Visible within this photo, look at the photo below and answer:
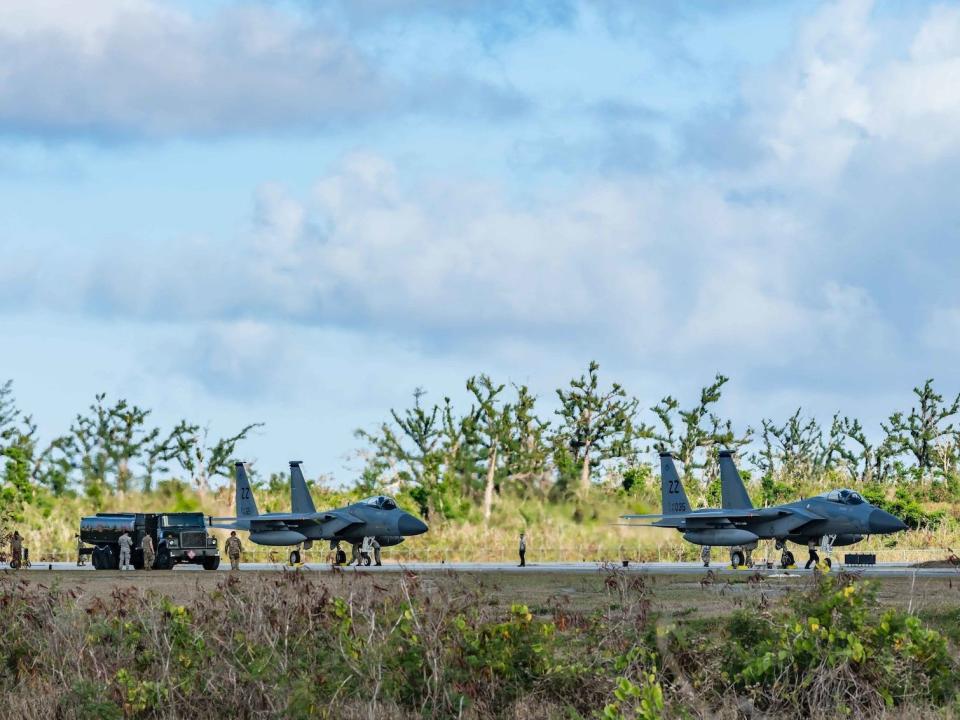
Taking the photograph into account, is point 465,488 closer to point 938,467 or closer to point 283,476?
point 283,476

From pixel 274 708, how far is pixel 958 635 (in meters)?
11.0

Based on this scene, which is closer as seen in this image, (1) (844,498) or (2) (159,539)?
(1) (844,498)

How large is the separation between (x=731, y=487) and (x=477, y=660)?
35669 mm

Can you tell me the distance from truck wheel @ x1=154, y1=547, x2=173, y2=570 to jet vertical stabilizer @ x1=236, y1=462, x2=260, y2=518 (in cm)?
997

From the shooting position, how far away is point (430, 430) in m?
70.6

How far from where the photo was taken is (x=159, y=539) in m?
49.5

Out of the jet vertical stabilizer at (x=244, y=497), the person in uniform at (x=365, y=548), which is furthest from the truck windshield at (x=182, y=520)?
the jet vertical stabilizer at (x=244, y=497)

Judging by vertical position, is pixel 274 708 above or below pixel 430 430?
below

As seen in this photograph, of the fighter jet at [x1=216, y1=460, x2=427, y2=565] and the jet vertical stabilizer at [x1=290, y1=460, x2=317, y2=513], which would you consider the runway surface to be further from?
the jet vertical stabilizer at [x1=290, y1=460, x2=317, y2=513]

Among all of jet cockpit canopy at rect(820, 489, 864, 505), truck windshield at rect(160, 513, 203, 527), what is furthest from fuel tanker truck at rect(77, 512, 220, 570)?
jet cockpit canopy at rect(820, 489, 864, 505)

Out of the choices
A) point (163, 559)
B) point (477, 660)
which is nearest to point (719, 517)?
point (163, 559)

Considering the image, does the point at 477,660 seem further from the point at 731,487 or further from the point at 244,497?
the point at 244,497

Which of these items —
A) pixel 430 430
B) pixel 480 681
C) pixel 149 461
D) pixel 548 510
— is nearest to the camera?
pixel 480 681

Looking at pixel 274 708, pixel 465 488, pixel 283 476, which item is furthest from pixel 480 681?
pixel 283 476
